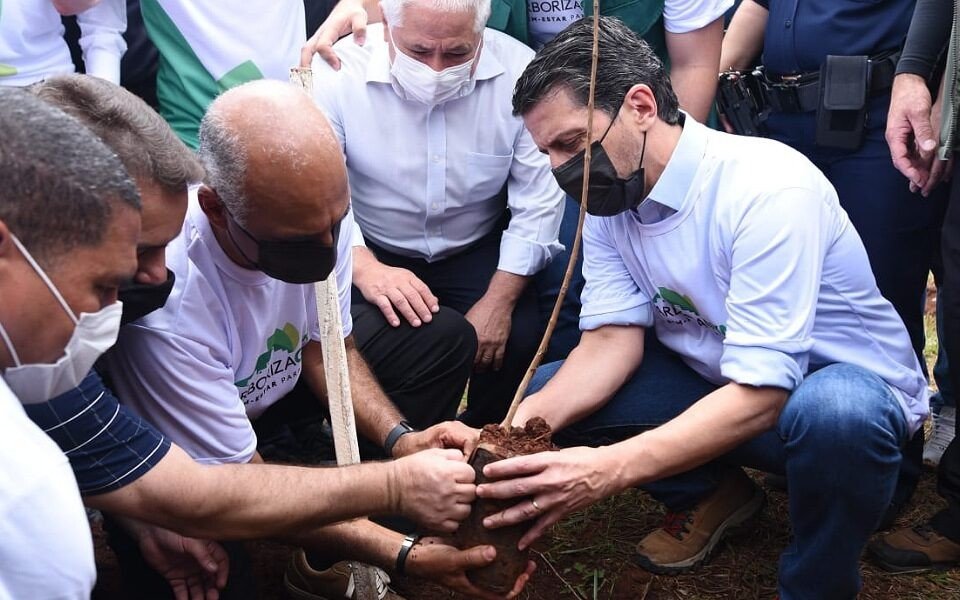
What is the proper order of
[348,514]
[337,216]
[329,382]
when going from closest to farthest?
1. [348,514]
2. [337,216]
3. [329,382]

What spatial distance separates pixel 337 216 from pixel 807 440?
1.33 metres

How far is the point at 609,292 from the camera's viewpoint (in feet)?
11.2

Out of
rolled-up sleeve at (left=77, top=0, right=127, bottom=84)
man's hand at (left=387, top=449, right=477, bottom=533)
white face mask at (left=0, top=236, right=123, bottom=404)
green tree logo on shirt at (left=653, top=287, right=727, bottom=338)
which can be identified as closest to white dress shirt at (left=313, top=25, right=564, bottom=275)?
rolled-up sleeve at (left=77, top=0, right=127, bottom=84)

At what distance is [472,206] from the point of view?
13.8 feet

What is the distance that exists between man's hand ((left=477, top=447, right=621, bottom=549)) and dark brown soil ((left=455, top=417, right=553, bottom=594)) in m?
0.03

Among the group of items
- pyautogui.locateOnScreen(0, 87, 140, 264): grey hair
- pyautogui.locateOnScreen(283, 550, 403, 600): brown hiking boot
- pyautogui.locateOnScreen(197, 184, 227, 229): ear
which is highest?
pyautogui.locateOnScreen(0, 87, 140, 264): grey hair

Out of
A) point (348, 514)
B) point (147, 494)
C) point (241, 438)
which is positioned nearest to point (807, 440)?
point (348, 514)

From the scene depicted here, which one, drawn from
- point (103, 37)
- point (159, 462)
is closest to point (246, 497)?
point (159, 462)

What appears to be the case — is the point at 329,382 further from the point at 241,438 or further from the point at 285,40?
the point at 285,40

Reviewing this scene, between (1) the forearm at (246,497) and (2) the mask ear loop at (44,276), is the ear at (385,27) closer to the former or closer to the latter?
(1) the forearm at (246,497)

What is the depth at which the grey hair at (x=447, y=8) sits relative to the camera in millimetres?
3684

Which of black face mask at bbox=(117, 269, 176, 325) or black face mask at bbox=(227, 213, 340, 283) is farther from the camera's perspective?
black face mask at bbox=(227, 213, 340, 283)

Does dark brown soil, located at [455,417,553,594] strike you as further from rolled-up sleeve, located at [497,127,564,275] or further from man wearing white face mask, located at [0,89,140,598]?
rolled-up sleeve, located at [497,127,564,275]

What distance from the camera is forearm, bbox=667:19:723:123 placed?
13.4ft
